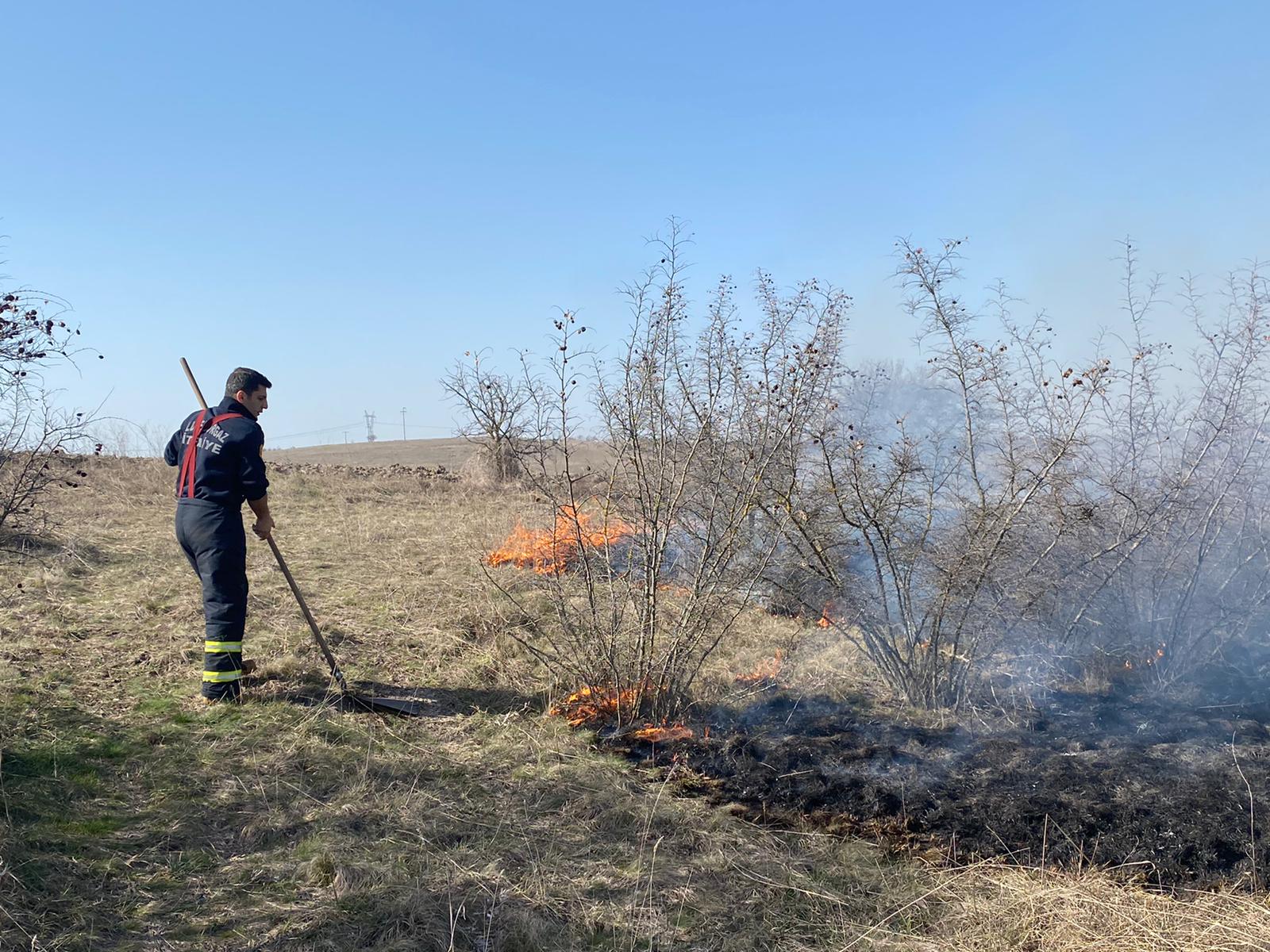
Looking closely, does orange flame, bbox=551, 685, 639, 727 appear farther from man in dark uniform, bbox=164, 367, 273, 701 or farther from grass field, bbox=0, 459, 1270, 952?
man in dark uniform, bbox=164, 367, 273, 701

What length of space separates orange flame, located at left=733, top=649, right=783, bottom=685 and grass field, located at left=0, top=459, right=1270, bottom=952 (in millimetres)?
265

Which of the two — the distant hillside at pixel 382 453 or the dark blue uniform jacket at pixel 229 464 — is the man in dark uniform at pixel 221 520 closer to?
the dark blue uniform jacket at pixel 229 464

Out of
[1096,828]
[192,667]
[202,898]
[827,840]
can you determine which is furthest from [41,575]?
[1096,828]

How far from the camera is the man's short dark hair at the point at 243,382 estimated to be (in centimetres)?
506

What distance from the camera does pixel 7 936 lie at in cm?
258

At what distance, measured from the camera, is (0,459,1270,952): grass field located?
2947 millimetres

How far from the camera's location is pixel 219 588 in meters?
4.79

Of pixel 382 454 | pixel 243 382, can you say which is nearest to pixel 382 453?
pixel 382 454

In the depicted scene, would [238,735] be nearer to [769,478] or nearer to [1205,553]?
[769,478]

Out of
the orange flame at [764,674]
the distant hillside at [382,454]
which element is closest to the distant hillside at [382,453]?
the distant hillside at [382,454]

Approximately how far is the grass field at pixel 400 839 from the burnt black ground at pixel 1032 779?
23 cm

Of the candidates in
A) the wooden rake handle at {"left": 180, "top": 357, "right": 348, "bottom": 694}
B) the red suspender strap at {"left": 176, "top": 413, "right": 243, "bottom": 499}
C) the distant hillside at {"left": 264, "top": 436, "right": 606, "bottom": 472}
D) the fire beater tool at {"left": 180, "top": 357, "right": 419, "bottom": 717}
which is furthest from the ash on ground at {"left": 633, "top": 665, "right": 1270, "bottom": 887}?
the distant hillside at {"left": 264, "top": 436, "right": 606, "bottom": 472}

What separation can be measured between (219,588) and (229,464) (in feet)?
2.45

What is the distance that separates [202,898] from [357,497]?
1153cm
